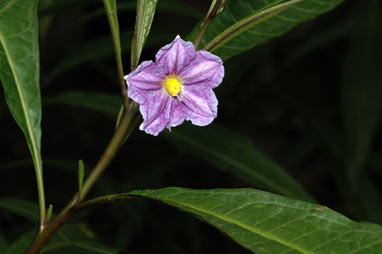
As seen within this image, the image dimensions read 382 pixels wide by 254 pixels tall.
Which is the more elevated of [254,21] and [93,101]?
[254,21]

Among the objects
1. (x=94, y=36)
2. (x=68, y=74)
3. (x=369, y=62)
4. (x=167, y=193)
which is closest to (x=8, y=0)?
(x=167, y=193)

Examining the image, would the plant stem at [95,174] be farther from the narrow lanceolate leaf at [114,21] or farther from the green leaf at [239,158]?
the green leaf at [239,158]

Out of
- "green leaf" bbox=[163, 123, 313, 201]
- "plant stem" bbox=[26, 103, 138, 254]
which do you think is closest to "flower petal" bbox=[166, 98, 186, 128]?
"plant stem" bbox=[26, 103, 138, 254]

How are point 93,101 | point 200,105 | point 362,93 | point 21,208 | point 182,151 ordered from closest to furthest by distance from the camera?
point 200,105
point 21,208
point 93,101
point 362,93
point 182,151

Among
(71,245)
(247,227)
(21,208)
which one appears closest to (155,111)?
(247,227)

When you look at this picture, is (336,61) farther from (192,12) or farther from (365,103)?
(192,12)

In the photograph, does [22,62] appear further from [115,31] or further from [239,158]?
[239,158]

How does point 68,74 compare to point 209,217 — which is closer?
point 209,217

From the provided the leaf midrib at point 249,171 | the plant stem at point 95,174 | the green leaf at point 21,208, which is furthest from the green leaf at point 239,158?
the plant stem at point 95,174
